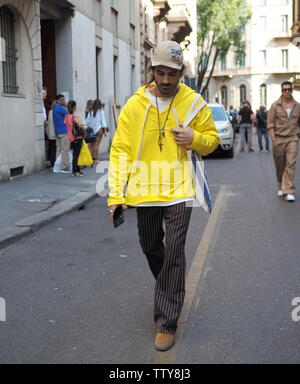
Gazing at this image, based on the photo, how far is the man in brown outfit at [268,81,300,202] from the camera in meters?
9.98

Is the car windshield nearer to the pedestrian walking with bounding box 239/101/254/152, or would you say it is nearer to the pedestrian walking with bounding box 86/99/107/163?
the pedestrian walking with bounding box 239/101/254/152

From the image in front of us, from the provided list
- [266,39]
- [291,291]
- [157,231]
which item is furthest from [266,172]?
[266,39]

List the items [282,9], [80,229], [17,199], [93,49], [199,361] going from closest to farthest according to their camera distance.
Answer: [199,361]
[80,229]
[17,199]
[93,49]
[282,9]

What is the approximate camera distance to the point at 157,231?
13.4 ft

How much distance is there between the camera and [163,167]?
400 cm

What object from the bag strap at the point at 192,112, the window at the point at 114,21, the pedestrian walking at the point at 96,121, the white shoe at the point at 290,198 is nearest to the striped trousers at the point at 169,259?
the bag strap at the point at 192,112

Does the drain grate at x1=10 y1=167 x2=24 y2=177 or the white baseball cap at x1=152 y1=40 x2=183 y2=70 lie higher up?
the white baseball cap at x1=152 y1=40 x2=183 y2=70

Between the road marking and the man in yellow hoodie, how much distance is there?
0.19 m

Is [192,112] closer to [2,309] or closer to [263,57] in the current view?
[2,309]

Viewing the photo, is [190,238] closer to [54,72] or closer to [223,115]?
[54,72]

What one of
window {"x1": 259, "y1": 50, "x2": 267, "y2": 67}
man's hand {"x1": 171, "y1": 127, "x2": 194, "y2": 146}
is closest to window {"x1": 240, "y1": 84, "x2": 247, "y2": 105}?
window {"x1": 259, "y1": 50, "x2": 267, "y2": 67}

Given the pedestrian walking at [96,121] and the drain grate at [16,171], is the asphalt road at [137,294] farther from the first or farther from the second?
the pedestrian walking at [96,121]

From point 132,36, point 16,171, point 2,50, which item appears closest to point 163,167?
point 2,50

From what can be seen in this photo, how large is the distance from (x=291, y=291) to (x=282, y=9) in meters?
70.1
